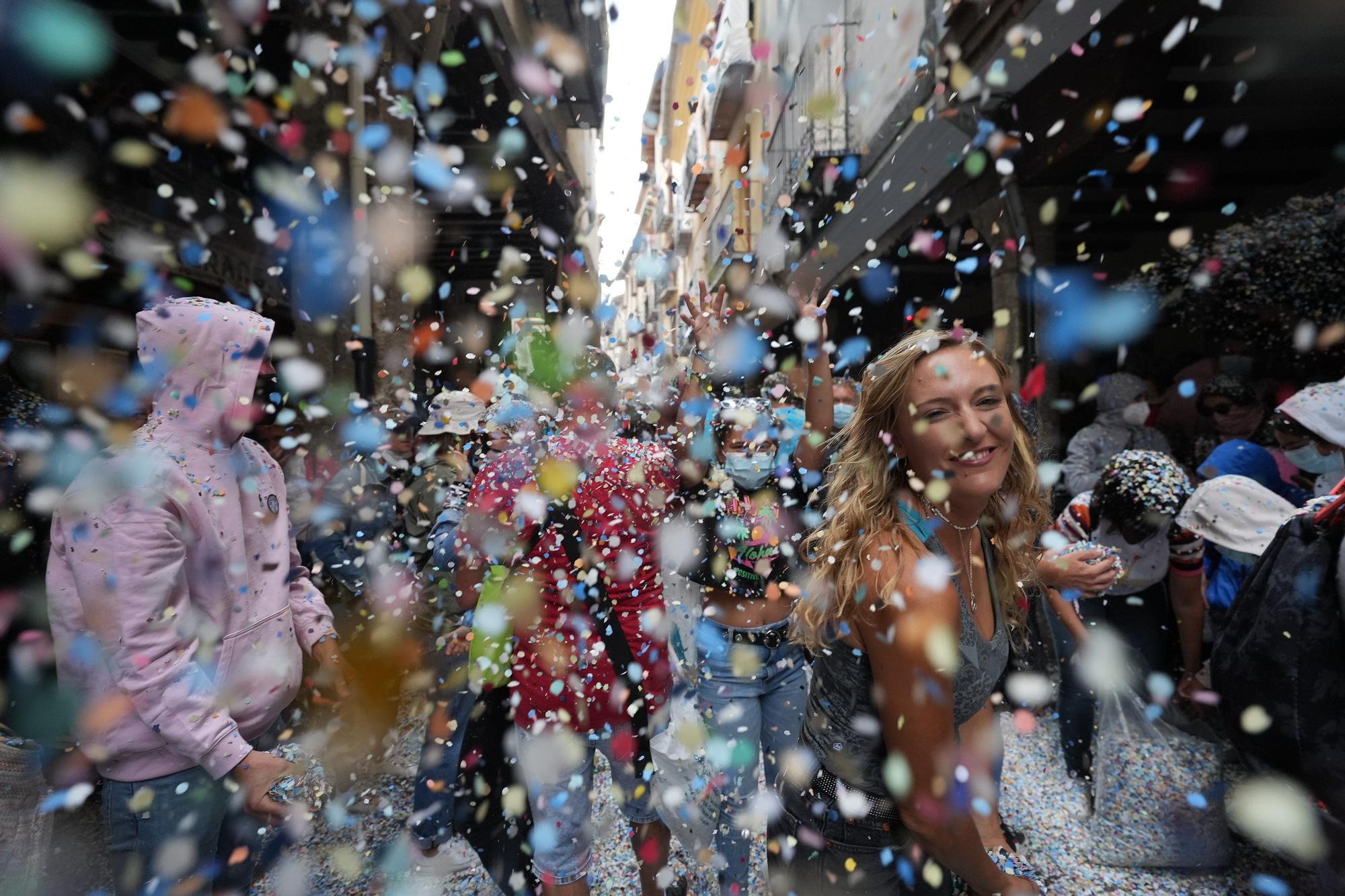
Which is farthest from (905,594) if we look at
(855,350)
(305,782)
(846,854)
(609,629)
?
(855,350)

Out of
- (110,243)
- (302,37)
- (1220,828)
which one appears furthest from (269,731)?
(302,37)

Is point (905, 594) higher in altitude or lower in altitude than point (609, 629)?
higher

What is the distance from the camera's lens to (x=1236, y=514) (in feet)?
9.36

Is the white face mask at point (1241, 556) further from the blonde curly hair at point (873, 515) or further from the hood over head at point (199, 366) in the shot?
the hood over head at point (199, 366)

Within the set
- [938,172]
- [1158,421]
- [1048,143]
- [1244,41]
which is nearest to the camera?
[1244,41]

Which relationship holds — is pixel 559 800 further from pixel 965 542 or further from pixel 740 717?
pixel 965 542

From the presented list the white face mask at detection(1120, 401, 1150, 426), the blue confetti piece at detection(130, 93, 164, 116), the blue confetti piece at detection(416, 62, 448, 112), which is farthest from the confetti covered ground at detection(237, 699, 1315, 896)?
the blue confetti piece at detection(416, 62, 448, 112)

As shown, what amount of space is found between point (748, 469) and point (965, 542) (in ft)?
3.44

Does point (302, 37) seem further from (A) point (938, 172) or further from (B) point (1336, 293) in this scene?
(B) point (1336, 293)

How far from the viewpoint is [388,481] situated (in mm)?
3496

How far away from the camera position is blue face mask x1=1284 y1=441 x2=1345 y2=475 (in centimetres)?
312

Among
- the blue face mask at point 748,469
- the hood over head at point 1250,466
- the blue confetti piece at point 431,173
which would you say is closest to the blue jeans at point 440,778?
the blue face mask at point 748,469

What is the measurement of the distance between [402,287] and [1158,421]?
233 inches

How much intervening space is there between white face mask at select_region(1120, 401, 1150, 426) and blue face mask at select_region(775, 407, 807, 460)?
9.66 feet
